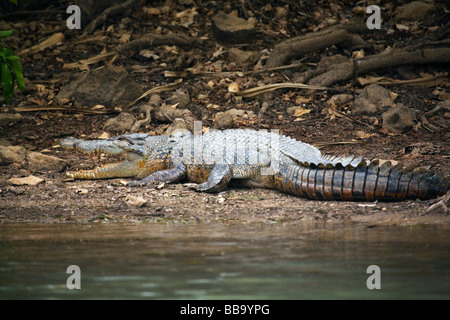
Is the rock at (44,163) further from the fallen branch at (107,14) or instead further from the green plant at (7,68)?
the fallen branch at (107,14)

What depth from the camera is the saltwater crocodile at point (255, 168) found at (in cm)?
659

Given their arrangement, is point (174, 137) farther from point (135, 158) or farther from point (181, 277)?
point (181, 277)

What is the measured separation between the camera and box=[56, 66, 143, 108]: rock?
1070 cm

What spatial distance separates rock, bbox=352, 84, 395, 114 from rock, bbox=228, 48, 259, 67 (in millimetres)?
2594

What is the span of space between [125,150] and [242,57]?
13.7 ft

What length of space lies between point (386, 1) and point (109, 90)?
21.8 ft

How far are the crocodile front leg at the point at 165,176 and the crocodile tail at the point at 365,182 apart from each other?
65.0 inches

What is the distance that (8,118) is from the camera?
34.0ft

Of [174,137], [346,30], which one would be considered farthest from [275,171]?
[346,30]

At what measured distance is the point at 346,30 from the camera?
11953 millimetres

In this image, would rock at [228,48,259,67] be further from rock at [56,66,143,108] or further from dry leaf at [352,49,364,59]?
rock at [56,66,143,108]

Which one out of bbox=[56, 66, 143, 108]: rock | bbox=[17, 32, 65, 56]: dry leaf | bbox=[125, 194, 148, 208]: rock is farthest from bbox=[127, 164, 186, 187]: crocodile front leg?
bbox=[17, 32, 65, 56]: dry leaf

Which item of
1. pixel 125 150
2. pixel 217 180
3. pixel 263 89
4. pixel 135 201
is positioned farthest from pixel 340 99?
pixel 135 201

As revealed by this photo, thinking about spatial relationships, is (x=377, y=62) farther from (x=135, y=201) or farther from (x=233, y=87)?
(x=135, y=201)
